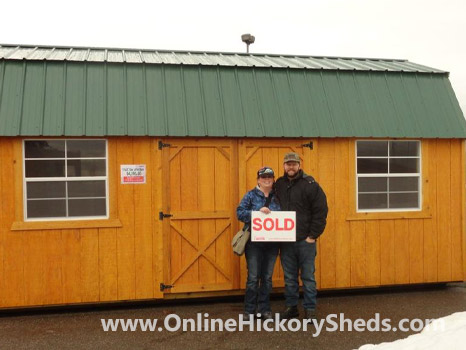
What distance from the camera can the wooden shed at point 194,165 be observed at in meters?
6.43

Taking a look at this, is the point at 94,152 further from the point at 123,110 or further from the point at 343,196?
the point at 343,196

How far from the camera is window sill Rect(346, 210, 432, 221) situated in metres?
7.27

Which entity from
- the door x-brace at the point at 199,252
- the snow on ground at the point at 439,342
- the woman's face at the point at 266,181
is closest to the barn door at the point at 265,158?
the door x-brace at the point at 199,252

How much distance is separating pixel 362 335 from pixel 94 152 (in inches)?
174

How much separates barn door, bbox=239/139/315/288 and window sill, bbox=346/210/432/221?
105 cm

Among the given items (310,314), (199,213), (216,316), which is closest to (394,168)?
(310,314)

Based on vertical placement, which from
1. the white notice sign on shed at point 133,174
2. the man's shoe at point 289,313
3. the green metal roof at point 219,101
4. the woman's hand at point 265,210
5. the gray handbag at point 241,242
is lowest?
the man's shoe at point 289,313

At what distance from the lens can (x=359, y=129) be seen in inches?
282

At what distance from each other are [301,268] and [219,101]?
2784mm

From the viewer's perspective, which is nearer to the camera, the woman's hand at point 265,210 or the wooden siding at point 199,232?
the woman's hand at point 265,210

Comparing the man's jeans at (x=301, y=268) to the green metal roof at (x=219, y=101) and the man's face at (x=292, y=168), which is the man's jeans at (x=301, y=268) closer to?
the man's face at (x=292, y=168)

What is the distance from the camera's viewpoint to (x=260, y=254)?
5.97 m

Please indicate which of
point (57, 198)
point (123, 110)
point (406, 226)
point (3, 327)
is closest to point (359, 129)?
point (406, 226)

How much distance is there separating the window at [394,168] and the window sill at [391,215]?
0.10 m
